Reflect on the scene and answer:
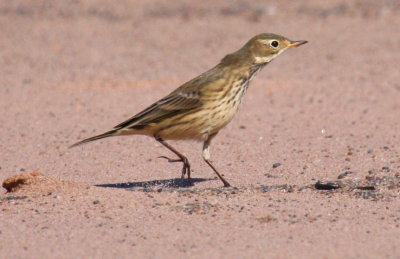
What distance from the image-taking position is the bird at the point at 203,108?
8570mm

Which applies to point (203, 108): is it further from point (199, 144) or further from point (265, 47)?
point (199, 144)

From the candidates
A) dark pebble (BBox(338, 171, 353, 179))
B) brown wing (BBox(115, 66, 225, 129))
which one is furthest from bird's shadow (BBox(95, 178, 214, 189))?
dark pebble (BBox(338, 171, 353, 179))

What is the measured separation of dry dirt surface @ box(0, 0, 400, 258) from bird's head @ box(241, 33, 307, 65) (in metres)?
1.15

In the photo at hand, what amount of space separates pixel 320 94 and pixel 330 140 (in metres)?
3.12

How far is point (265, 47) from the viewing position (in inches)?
359

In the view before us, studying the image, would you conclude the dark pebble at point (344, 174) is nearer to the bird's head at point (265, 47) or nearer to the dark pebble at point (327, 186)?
the dark pebble at point (327, 186)

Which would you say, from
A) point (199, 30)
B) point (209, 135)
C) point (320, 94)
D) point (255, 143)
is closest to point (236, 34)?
point (199, 30)

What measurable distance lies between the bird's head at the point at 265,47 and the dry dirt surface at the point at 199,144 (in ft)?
3.78

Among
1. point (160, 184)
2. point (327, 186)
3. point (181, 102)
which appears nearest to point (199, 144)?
point (160, 184)

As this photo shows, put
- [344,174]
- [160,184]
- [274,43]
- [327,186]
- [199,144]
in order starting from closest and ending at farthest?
[327,186] < [160,184] < [344,174] < [274,43] < [199,144]

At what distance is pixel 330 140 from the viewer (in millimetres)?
10852

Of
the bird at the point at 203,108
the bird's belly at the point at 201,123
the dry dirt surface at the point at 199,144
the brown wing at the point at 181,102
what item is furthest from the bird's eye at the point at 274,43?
the dry dirt surface at the point at 199,144

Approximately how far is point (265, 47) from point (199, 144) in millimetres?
2337

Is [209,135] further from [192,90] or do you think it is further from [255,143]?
[255,143]
